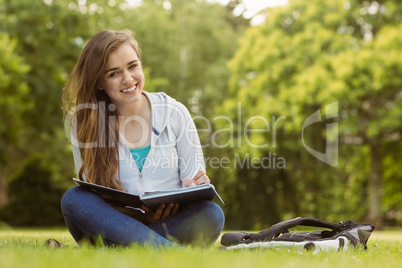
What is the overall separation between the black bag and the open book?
34 cm

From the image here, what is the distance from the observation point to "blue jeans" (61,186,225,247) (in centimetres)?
283

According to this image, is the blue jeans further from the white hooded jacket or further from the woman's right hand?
the white hooded jacket

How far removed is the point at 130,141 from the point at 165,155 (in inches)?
11.5

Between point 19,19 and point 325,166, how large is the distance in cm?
1021

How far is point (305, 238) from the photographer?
3002mm

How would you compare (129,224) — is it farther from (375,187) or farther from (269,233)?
(375,187)

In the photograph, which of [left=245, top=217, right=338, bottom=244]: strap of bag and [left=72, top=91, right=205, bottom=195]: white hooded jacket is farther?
[left=72, top=91, right=205, bottom=195]: white hooded jacket

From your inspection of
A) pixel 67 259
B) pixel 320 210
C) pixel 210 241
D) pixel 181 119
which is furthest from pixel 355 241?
pixel 320 210

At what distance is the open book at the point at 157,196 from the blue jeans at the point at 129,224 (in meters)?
0.06

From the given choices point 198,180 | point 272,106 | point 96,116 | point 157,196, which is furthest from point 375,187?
point 157,196

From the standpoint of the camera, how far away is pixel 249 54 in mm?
14969

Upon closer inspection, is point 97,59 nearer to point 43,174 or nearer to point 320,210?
point 43,174

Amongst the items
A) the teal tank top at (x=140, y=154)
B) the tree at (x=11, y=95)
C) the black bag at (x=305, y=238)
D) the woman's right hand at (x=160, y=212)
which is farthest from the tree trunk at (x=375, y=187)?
the woman's right hand at (x=160, y=212)

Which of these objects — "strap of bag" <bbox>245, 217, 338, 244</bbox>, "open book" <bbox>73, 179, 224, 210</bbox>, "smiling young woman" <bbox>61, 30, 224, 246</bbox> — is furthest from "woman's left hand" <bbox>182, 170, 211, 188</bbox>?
"strap of bag" <bbox>245, 217, 338, 244</bbox>
